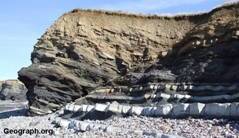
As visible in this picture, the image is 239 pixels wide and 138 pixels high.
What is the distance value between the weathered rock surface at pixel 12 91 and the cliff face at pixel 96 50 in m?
45.1

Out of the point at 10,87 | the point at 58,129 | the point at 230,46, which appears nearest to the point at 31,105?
the point at 58,129

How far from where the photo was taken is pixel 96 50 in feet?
106

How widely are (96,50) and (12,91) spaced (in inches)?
2187

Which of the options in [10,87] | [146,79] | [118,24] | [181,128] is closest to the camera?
[181,128]

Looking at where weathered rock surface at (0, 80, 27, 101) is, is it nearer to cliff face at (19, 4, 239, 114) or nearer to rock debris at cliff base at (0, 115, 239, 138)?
cliff face at (19, 4, 239, 114)

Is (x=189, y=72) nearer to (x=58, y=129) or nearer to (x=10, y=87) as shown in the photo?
(x=58, y=129)

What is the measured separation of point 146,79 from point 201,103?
622cm

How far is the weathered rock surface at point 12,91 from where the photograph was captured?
79981 mm

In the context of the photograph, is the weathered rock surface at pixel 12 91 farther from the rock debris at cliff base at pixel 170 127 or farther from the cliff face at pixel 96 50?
the rock debris at cliff base at pixel 170 127

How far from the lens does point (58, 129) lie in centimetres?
2141

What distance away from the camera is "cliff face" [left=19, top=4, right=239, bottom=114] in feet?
102

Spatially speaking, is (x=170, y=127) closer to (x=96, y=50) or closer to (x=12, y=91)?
(x=96, y=50)

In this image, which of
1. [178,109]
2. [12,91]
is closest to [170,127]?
[178,109]

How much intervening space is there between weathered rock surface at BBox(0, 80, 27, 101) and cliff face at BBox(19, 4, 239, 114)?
45.1 meters
